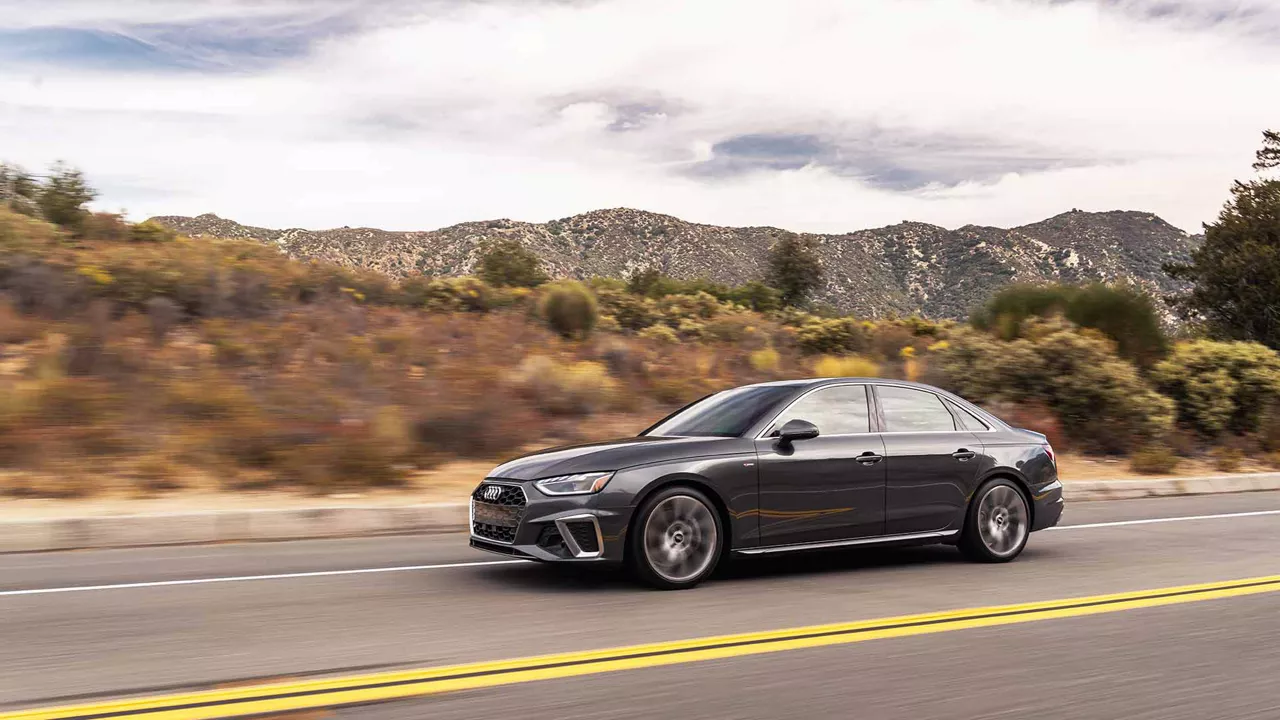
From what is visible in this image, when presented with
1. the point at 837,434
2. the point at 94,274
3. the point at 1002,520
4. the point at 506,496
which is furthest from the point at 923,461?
the point at 94,274

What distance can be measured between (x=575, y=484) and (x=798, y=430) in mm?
1691

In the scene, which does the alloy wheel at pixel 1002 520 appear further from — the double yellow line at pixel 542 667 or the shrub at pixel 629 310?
the shrub at pixel 629 310

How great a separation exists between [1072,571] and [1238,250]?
3550 cm

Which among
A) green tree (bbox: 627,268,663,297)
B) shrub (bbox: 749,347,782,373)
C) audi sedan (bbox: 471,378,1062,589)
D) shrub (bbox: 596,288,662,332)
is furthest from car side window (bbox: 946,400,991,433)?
green tree (bbox: 627,268,663,297)

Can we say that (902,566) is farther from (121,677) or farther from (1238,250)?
(1238,250)

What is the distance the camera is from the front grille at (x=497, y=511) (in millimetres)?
7785

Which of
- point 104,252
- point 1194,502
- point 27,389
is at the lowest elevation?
point 1194,502

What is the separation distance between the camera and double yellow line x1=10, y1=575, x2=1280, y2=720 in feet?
16.2

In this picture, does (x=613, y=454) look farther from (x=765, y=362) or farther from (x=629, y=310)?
(x=629, y=310)

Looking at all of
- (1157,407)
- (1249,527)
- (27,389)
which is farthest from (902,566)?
(1157,407)

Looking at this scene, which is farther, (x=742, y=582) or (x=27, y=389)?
(x=27, y=389)

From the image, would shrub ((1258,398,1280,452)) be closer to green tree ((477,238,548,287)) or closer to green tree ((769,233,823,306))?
green tree ((477,238,548,287))

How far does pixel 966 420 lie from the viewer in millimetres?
9547

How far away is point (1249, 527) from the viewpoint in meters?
12.3
